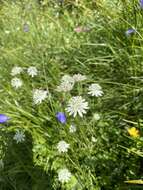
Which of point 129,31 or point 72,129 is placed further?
point 129,31

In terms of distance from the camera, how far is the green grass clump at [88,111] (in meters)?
2.38

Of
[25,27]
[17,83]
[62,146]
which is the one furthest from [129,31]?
[25,27]

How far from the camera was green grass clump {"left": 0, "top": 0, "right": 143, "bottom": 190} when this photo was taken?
2381 millimetres

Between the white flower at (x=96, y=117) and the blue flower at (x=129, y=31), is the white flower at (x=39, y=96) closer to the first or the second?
the white flower at (x=96, y=117)

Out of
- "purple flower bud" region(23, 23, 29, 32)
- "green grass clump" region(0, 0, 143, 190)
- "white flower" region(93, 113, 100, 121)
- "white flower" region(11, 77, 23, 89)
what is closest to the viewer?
"green grass clump" region(0, 0, 143, 190)

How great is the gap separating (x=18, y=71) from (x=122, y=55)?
73 cm

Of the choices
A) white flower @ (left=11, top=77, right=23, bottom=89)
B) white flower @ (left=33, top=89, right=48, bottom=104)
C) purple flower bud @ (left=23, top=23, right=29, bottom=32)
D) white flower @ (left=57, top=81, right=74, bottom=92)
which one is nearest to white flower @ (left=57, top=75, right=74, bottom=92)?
white flower @ (left=57, top=81, right=74, bottom=92)

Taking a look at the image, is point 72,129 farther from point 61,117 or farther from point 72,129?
point 61,117

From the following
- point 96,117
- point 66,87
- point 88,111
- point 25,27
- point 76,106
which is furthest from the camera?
point 25,27

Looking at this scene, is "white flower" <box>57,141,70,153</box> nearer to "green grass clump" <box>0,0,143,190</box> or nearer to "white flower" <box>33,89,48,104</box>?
"green grass clump" <box>0,0,143,190</box>

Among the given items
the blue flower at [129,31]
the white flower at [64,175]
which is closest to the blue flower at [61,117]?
the white flower at [64,175]

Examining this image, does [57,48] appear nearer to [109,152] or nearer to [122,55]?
[122,55]

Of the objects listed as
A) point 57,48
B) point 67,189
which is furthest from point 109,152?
point 57,48

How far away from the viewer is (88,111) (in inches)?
105
